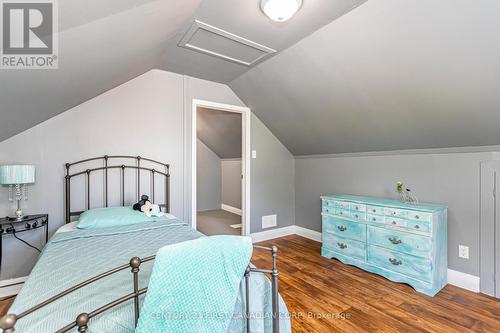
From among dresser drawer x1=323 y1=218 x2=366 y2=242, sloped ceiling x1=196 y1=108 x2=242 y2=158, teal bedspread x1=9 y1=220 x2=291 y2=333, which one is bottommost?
dresser drawer x1=323 y1=218 x2=366 y2=242

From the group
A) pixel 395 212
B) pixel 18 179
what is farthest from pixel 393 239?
pixel 18 179

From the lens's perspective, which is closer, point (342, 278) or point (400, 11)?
point (400, 11)

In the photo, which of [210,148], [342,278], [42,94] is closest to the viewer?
[42,94]

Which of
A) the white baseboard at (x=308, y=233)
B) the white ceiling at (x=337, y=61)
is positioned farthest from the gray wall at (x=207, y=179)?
the white ceiling at (x=337, y=61)

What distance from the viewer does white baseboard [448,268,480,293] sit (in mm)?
2164

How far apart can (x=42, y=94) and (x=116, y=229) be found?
118cm

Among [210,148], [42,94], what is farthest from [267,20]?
[210,148]

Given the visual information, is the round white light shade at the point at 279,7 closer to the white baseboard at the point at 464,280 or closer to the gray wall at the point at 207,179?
the white baseboard at the point at 464,280

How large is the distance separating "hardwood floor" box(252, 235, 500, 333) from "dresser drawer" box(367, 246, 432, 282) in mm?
142

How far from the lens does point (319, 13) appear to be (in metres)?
1.82

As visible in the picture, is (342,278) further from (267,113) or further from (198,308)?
(267,113)

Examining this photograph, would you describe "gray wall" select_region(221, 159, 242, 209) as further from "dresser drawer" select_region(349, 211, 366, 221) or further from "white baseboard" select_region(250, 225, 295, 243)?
"dresser drawer" select_region(349, 211, 366, 221)

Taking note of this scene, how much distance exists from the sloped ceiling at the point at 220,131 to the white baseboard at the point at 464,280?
3486mm

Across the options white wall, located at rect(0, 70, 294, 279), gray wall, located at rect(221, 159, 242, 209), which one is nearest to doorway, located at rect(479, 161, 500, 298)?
white wall, located at rect(0, 70, 294, 279)
